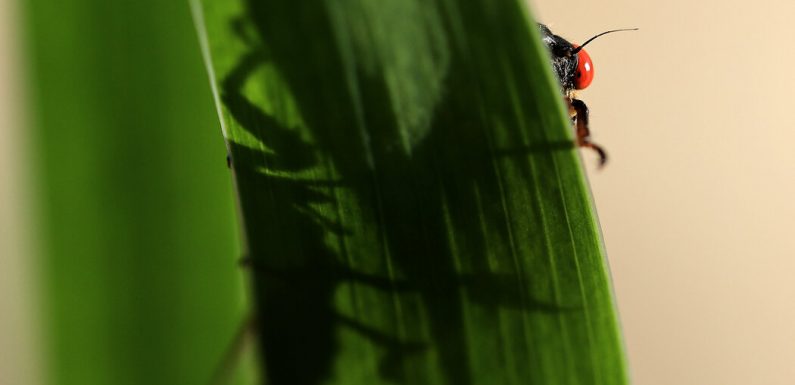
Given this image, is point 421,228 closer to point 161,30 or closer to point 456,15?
point 456,15

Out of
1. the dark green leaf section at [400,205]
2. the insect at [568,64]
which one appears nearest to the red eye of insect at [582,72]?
the insect at [568,64]

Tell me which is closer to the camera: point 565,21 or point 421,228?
point 421,228

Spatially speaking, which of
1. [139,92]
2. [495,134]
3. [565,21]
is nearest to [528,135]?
[495,134]

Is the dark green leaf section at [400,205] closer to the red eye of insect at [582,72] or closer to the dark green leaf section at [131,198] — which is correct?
the dark green leaf section at [131,198]

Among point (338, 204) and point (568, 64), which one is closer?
point (338, 204)

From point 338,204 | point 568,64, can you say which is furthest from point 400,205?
point 568,64

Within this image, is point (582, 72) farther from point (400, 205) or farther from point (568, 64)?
point (400, 205)
